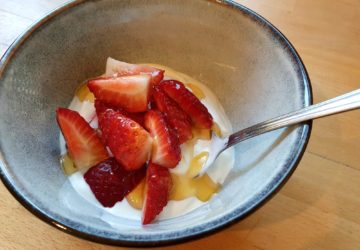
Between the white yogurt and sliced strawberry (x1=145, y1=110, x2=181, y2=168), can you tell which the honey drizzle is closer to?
the white yogurt

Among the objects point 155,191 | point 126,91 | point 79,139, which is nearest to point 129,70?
point 126,91

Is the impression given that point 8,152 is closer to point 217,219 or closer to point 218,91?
point 217,219

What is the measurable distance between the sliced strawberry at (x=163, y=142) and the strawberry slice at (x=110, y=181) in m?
0.06

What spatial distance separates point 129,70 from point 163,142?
0.76ft

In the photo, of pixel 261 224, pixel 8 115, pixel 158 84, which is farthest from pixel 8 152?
pixel 261 224

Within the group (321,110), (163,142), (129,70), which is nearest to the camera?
(321,110)

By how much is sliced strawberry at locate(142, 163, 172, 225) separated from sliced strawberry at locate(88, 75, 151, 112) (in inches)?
5.4

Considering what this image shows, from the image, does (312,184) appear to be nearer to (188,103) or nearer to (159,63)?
(188,103)

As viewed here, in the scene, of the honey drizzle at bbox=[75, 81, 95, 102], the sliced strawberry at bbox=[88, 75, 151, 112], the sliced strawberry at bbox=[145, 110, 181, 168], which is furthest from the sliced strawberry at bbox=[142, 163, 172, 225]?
the honey drizzle at bbox=[75, 81, 95, 102]

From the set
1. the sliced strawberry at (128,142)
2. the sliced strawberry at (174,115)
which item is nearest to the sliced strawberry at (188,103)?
the sliced strawberry at (174,115)

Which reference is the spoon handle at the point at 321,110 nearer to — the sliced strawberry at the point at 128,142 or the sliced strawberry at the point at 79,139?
the sliced strawberry at the point at 128,142

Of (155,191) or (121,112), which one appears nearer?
(155,191)

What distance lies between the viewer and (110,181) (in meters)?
0.74

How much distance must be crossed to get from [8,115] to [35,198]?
7.8 inches
